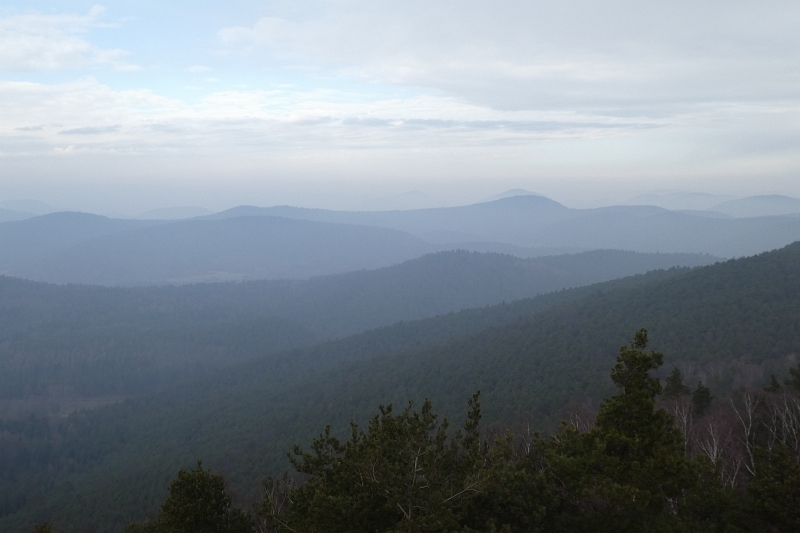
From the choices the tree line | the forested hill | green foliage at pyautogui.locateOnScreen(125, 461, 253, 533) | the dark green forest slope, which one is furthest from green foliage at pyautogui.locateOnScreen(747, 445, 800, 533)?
the dark green forest slope

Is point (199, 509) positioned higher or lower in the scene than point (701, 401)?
higher

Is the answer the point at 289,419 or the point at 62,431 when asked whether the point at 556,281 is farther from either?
the point at 62,431

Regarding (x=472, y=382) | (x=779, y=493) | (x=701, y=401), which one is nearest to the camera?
(x=779, y=493)

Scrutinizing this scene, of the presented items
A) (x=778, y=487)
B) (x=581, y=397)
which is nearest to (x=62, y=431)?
(x=581, y=397)

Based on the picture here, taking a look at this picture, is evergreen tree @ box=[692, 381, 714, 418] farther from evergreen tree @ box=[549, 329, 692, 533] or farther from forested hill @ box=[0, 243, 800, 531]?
evergreen tree @ box=[549, 329, 692, 533]

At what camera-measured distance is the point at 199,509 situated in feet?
48.1

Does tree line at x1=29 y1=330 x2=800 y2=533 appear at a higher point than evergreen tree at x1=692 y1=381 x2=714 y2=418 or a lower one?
higher

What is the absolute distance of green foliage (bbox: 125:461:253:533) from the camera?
571 inches

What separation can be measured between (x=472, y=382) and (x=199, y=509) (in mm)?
52294

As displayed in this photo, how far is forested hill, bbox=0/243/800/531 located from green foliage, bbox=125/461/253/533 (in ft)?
112

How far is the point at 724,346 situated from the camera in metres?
50.2

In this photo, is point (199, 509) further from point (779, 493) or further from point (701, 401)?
point (701, 401)

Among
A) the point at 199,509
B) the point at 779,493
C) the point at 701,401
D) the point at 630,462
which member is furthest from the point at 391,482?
the point at 701,401

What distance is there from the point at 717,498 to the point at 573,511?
3507 mm
